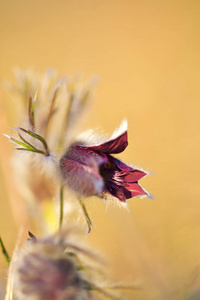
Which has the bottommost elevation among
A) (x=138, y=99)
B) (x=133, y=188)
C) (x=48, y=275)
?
(x=48, y=275)

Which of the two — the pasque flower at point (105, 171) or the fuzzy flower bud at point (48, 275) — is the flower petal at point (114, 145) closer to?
the pasque flower at point (105, 171)

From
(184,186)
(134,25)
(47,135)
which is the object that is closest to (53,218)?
(47,135)

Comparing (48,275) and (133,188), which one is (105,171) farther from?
(48,275)

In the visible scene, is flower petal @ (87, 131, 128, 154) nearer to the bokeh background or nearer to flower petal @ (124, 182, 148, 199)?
flower petal @ (124, 182, 148, 199)

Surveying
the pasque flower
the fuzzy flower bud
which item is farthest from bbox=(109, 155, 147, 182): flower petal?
the fuzzy flower bud

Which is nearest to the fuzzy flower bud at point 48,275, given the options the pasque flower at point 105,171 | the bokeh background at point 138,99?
the pasque flower at point 105,171

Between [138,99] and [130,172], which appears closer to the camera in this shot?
[130,172]

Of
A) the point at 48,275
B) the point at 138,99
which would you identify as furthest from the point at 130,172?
the point at 138,99
